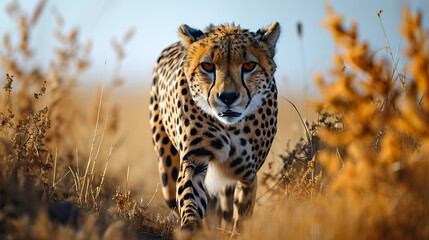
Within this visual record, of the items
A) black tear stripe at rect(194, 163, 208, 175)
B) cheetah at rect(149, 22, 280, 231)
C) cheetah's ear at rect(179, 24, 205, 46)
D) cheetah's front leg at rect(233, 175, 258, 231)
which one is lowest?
cheetah's front leg at rect(233, 175, 258, 231)

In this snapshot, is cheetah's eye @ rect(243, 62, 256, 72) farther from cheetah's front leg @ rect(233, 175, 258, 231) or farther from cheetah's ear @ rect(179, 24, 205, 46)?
cheetah's front leg @ rect(233, 175, 258, 231)

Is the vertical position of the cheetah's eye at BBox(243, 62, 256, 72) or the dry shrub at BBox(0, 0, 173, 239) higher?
the cheetah's eye at BBox(243, 62, 256, 72)

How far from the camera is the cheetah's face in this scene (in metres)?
2.73

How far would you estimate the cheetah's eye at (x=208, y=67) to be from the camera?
2846 millimetres

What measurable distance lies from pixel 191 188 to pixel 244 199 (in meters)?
0.54

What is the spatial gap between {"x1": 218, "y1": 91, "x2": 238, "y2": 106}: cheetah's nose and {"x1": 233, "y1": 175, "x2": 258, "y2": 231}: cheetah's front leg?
69 cm

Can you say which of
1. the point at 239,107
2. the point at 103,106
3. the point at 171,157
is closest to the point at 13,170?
the point at 239,107

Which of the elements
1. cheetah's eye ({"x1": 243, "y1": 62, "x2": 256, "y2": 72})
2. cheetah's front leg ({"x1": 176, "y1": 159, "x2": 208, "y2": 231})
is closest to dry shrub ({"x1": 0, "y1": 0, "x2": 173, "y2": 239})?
cheetah's front leg ({"x1": 176, "y1": 159, "x2": 208, "y2": 231})

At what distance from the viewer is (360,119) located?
70.4 inches

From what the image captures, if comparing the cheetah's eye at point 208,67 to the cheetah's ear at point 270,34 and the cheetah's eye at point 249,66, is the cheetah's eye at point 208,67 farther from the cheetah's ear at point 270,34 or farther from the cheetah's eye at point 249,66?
the cheetah's ear at point 270,34

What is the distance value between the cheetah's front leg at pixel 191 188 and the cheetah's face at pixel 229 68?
1.01 ft

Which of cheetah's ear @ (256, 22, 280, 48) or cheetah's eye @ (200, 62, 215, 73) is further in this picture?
cheetah's ear @ (256, 22, 280, 48)

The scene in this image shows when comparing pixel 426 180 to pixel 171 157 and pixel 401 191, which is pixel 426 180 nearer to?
pixel 401 191

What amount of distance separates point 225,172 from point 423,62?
160cm
